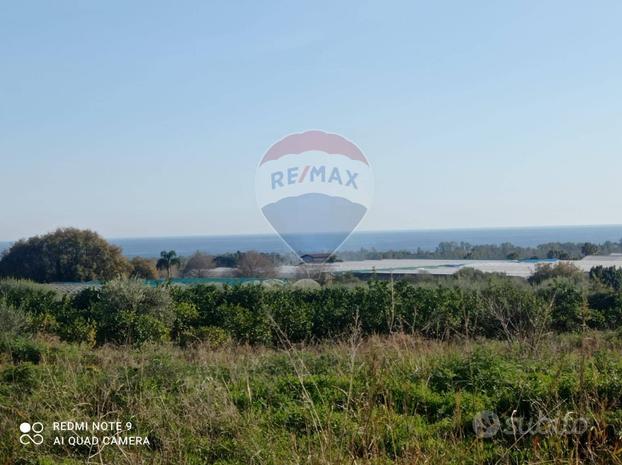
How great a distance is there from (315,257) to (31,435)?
12.3 m

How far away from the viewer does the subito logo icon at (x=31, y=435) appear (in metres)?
4.38

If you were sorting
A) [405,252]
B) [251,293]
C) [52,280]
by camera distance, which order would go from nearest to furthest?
[251,293]
[52,280]
[405,252]

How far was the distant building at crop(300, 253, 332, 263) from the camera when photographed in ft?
53.7

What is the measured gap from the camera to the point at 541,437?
390 cm

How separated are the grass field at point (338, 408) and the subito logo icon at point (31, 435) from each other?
0.04 meters

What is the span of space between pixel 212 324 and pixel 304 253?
17.0ft

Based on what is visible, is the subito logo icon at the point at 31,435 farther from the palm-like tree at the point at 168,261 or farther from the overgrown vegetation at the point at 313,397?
the palm-like tree at the point at 168,261

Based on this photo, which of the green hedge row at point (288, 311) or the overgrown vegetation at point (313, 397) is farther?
the green hedge row at point (288, 311)

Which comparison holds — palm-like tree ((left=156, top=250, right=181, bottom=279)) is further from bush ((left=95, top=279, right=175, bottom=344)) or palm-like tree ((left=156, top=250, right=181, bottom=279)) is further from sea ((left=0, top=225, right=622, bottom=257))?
bush ((left=95, top=279, right=175, bottom=344))

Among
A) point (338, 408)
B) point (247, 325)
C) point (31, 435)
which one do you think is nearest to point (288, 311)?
point (247, 325)

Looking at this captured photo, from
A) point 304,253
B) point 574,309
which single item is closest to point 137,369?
point 574,309

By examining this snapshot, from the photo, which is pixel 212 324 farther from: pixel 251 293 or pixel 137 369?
pixel 137 369

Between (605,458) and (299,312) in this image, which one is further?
(299,312)

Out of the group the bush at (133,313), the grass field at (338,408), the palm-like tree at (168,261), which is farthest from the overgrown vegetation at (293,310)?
the palm-like tree at (168,261)
